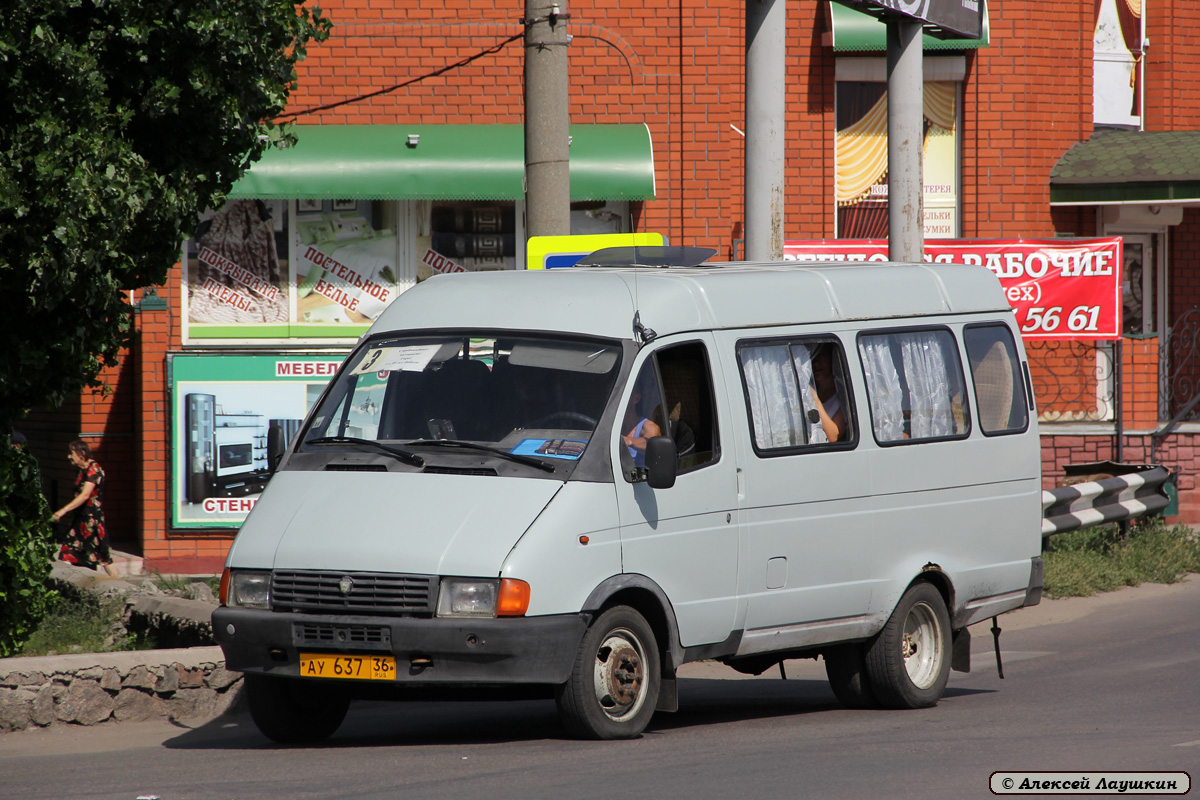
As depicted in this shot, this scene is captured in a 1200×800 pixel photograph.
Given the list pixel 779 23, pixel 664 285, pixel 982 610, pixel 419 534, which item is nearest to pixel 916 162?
pixel 779 23

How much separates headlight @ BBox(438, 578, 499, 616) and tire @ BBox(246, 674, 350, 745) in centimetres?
97

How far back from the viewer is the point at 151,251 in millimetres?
8891

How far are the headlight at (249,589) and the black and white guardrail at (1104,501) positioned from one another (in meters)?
8.62

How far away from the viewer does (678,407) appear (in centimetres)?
786

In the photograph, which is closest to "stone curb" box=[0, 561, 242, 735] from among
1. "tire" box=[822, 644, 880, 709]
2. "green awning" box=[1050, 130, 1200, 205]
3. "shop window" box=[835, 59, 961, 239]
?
"tire" box=[822, 644, 880, 709]

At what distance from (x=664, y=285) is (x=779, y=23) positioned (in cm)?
471

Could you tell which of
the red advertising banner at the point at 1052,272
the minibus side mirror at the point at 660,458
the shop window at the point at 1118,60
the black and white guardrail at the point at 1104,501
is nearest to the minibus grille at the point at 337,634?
the minibus side mirror at the point at 660,458

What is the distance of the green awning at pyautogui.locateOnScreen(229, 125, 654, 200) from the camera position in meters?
15.0

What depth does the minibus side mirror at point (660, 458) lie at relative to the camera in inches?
290

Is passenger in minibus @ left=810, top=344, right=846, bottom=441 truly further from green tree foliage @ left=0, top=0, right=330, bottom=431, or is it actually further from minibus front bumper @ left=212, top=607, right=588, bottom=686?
green tree foliage @ left=0, top=0, right=330, bottom=431

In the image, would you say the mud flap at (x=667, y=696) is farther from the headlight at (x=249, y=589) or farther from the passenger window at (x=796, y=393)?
the headlight at (x=249, y=589)

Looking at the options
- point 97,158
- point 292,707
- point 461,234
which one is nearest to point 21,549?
point 292,707

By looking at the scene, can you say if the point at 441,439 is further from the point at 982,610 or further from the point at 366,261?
the point at 366,261

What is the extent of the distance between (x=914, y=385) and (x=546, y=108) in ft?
10.2
